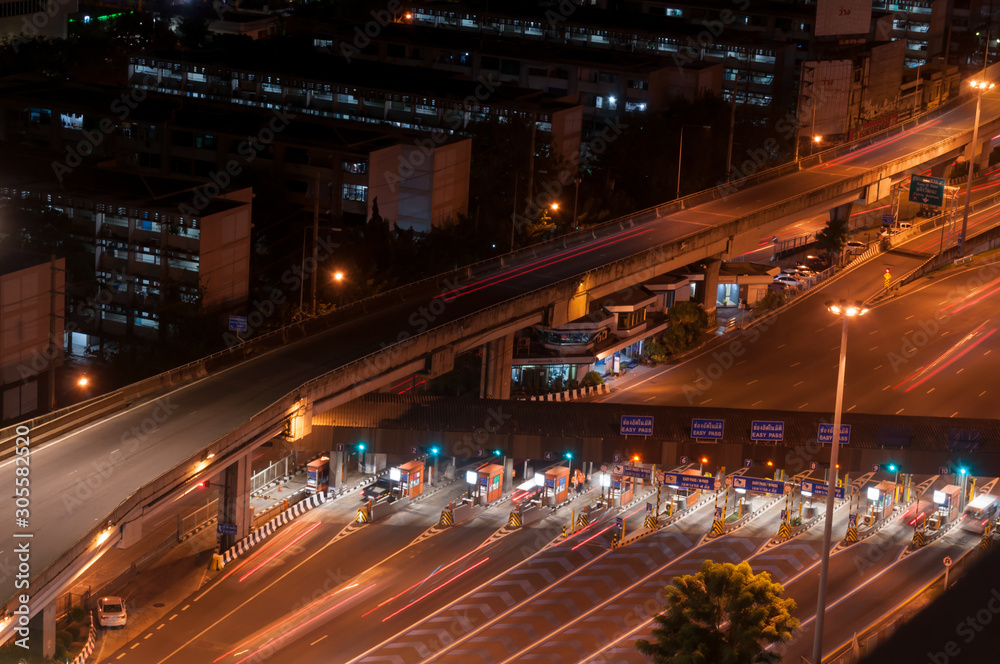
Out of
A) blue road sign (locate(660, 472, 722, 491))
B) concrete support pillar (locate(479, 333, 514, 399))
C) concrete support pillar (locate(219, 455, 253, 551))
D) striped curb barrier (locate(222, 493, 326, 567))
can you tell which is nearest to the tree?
blue road sign (locate(660, 472, 722, 491))

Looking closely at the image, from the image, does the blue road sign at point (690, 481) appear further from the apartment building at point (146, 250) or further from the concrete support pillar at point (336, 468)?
the apartment building at point (146, 250)

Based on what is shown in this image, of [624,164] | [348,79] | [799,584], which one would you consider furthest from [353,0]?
[799,584]

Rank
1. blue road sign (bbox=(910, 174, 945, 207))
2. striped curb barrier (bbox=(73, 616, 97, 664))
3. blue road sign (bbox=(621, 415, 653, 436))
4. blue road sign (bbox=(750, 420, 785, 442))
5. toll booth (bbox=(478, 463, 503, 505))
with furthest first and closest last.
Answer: blue road sign (bbox=(910, 174, 945, 207)) → toll booth (bbox=(478, 463, 503, 505)) → blue road sign (bbox=(750, 420, 785, 442)) → blue road sign (bbox=(621, 415, 653, 436)) → striped curb barrier (bbox=(73, 616, 97, 664))

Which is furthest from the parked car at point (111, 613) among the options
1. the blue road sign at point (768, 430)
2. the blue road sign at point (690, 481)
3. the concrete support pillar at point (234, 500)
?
the blue road sign at point (768, 430)

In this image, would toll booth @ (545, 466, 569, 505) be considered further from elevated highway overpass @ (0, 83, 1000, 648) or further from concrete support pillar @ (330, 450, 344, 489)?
concrete support pillar @ (330, 450, 344, 489)

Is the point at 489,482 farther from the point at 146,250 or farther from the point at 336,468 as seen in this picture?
the point at 146,250
